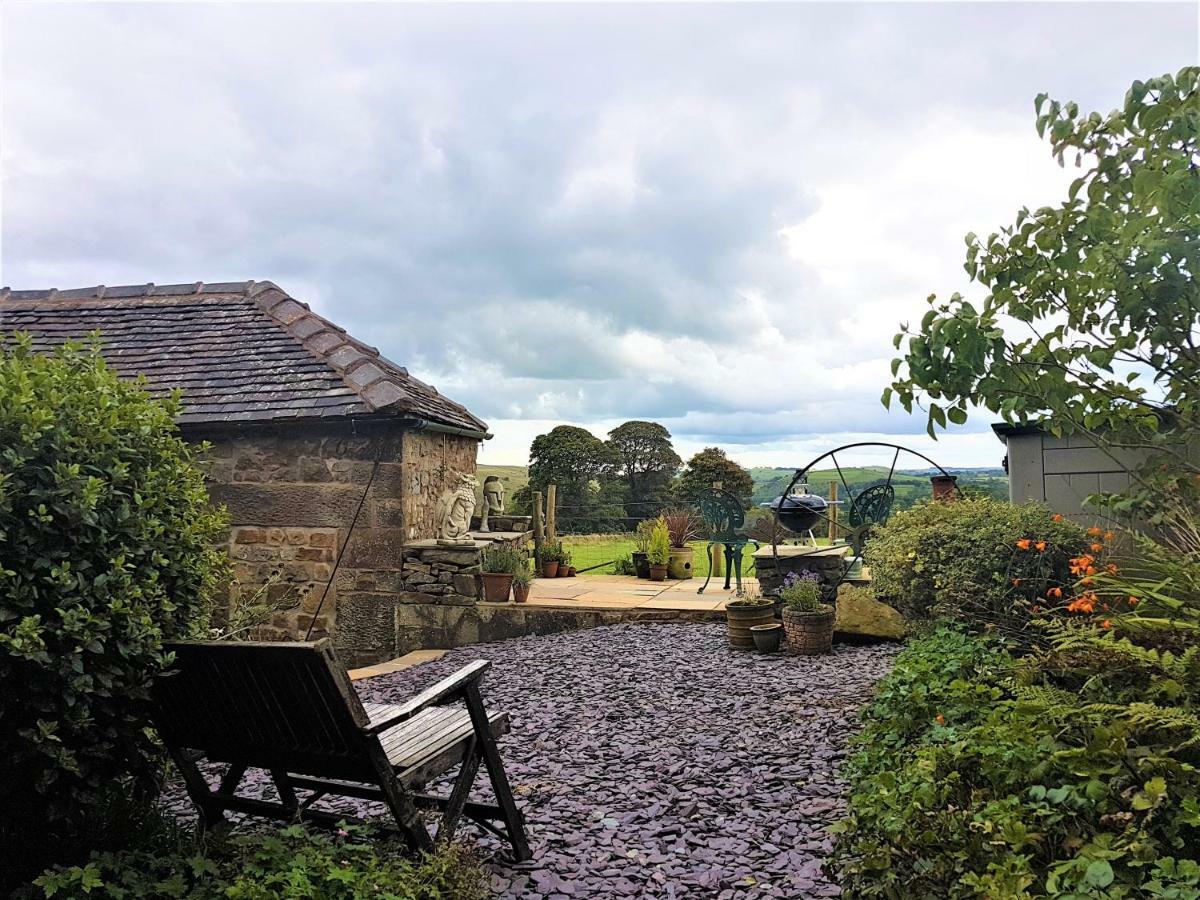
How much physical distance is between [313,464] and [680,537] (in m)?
5.71

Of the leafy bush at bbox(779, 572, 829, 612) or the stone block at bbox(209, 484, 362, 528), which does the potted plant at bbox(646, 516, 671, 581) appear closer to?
the leafy bush at bbox(779, 572, 829, 612)

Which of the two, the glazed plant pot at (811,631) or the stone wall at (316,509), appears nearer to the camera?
the glazed plant pot at (811,631)

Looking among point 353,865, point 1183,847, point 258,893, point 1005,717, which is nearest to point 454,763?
point 353,865

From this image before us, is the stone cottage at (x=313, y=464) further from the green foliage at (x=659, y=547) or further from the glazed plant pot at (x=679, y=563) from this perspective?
the glazed plant pot at (x=679, y=563)

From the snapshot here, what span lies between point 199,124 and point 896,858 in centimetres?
630

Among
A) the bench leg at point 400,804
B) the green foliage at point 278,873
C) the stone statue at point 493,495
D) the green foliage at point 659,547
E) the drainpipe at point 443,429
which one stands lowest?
the green foliage at point 278,873

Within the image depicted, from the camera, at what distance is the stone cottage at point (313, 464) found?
27.7 feet

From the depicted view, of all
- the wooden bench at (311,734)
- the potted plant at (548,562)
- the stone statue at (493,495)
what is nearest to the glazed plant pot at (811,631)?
the wooden bench at (311,734)

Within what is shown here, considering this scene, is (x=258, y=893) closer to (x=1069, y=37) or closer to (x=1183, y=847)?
(x=1183, y=847)

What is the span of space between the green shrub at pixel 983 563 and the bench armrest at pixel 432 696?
3.60m

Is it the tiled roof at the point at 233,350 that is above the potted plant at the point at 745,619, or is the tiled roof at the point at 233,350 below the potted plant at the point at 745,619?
above

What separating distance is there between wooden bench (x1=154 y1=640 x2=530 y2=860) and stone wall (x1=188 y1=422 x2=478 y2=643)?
5.19 metres

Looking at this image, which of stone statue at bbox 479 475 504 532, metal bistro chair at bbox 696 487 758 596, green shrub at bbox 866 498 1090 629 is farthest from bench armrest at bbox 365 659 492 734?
stone statue at bbox 479 475 504 532

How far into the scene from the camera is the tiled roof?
8.55 meters
